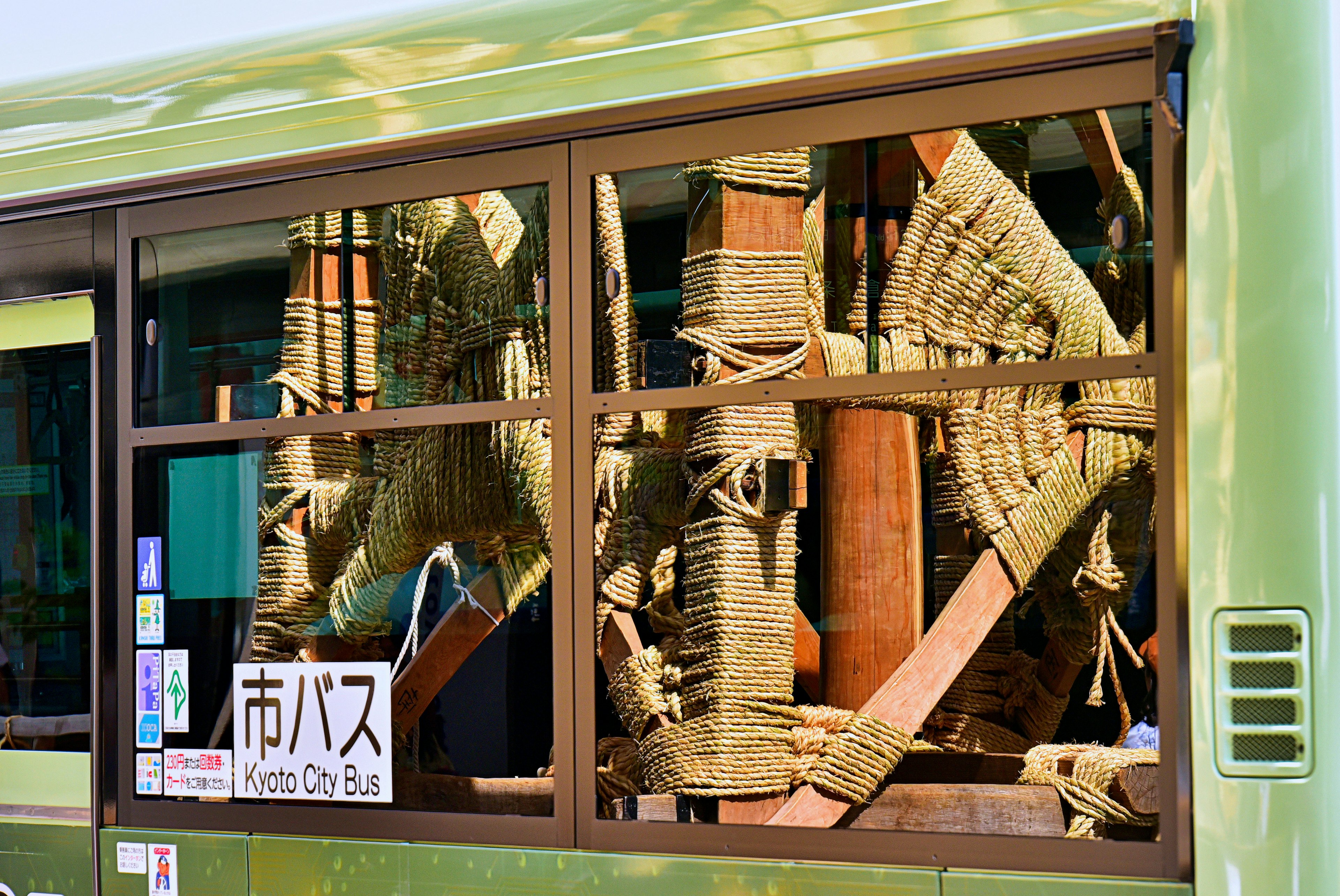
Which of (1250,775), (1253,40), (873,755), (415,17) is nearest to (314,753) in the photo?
(873,755)

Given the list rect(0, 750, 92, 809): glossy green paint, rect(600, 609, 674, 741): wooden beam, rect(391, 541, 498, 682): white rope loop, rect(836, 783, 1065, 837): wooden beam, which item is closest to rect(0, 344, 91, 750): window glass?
rect(0, 750, 92, 809): glossy green paint

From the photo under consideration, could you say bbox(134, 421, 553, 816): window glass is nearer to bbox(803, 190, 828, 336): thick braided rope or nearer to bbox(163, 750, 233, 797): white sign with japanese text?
bbox(163, 750, 233, 797): white sign with japanese text

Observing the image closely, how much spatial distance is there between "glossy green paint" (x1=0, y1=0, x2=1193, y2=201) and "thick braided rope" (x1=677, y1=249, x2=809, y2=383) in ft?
1.28

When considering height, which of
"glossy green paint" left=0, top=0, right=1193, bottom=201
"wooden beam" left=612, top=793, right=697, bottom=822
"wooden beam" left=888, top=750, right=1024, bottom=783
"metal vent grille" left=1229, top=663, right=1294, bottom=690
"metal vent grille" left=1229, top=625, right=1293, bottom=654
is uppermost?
"glossy green paint" left=0, top=0, right=1193, bottom=201

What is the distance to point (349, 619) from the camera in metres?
2.72

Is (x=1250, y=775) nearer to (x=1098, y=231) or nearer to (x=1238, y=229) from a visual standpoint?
(x=1238, y=229)

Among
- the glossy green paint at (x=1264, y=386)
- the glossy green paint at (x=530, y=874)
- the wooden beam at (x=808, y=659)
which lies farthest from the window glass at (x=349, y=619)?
the glossy green paint at (x=1264, y=386)

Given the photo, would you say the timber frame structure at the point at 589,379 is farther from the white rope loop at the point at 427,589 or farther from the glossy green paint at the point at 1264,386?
the white rope loop at the point at 427,589

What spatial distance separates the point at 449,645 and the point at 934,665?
98cm

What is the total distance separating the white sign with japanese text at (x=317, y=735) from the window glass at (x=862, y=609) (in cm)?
48

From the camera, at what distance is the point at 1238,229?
1.87 metres

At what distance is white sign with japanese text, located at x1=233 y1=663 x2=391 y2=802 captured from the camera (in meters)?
2.53

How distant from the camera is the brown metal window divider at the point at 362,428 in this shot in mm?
2369

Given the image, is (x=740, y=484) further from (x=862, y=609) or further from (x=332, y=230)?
(x=332, y=230)
